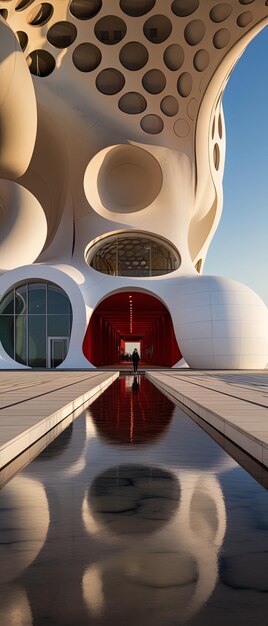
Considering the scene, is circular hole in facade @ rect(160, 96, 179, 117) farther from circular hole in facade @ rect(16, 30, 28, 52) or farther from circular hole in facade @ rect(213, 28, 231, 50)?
circular hole in facade @ rect(16, 30, 28, 52)

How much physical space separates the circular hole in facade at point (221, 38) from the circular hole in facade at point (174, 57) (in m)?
1.84

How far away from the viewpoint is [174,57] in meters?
32.2

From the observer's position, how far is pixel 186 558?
10.2 feet

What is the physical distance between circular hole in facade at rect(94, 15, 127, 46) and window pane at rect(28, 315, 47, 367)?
15146mm

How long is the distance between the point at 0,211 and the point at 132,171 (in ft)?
27.8

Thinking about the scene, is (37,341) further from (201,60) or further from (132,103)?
(201,60)

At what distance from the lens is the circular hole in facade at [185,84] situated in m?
32.7

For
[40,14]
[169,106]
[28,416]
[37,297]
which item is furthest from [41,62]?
[28,416]

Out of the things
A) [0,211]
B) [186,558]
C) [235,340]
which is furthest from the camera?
[0,211]

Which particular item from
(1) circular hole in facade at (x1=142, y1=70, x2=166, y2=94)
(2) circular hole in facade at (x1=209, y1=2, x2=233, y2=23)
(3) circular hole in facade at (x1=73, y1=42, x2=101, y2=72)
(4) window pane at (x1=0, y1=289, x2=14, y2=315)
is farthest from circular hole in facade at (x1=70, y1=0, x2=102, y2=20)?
(4) window pane at (x1=0, y1=289, x2=14, y2=315)

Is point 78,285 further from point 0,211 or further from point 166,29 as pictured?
point 166,29

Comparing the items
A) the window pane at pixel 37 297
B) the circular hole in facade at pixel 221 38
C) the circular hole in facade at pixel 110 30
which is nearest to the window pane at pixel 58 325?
the window pane at pixel 37 297

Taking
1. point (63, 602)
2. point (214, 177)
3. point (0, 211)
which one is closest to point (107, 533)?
point (63, 602)

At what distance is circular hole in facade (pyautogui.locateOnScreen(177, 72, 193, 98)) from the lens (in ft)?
107
